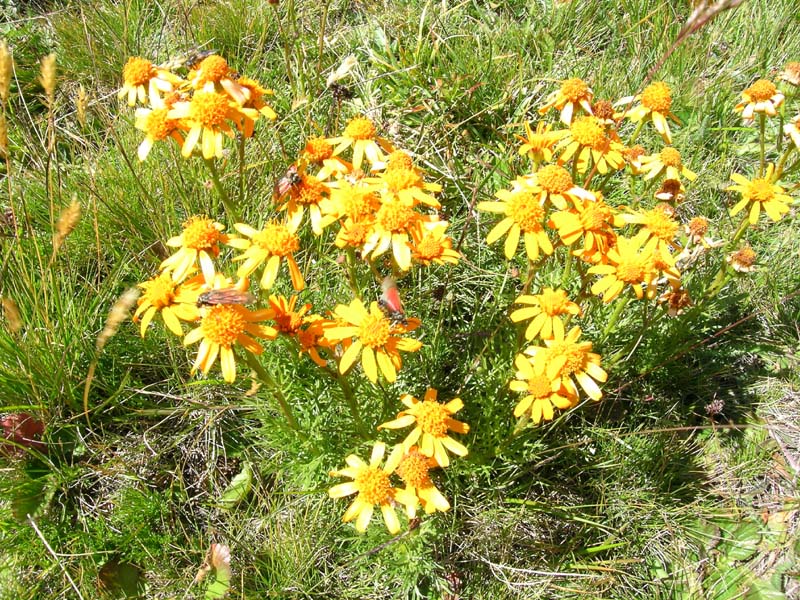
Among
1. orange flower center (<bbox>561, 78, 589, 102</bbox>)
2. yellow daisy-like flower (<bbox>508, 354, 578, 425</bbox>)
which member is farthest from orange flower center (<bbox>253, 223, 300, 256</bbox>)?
orange flower center (<bbox>561, 78, 589, 102</bbox>)

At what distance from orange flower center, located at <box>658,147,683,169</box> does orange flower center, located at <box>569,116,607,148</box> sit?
0.29m

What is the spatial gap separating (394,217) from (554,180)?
49 centimetres

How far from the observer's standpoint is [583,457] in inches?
94.6

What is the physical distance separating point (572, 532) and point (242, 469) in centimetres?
130

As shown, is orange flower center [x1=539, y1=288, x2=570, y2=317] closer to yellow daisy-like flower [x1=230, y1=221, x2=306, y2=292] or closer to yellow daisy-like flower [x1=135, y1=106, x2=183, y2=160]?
yellow daisy-like flower [x1=230, y1=221, x2=306, y2=292]

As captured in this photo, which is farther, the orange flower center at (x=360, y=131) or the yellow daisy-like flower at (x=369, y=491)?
the orange flower center at (x=360, y=131)

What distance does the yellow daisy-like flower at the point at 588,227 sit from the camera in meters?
1.71

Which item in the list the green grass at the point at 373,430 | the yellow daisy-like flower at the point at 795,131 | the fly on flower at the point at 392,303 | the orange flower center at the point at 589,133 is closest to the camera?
the fly on flower at the point at 392,303

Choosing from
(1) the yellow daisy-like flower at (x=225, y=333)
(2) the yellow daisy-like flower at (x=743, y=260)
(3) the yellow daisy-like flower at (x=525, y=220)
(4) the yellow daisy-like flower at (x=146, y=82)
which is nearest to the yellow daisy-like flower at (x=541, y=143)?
(3) the yellow daisy-like flower at (x=525, y=220)

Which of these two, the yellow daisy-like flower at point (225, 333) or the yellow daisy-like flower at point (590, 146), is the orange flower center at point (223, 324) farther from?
the yellow daisy-like flower at point (590, 146)

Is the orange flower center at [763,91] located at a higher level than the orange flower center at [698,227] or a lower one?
higher

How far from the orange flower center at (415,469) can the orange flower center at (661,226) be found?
1.00 metres

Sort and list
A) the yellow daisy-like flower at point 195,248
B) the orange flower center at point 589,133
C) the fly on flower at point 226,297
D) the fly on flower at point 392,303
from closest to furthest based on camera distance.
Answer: the fly on flower at point 226,297, the fly on flower at point 392,303, the yellow daisy-like flower at point 195,248, the orange flower center at point 589,133

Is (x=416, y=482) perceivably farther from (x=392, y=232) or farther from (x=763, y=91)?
(x=763, y=91)
